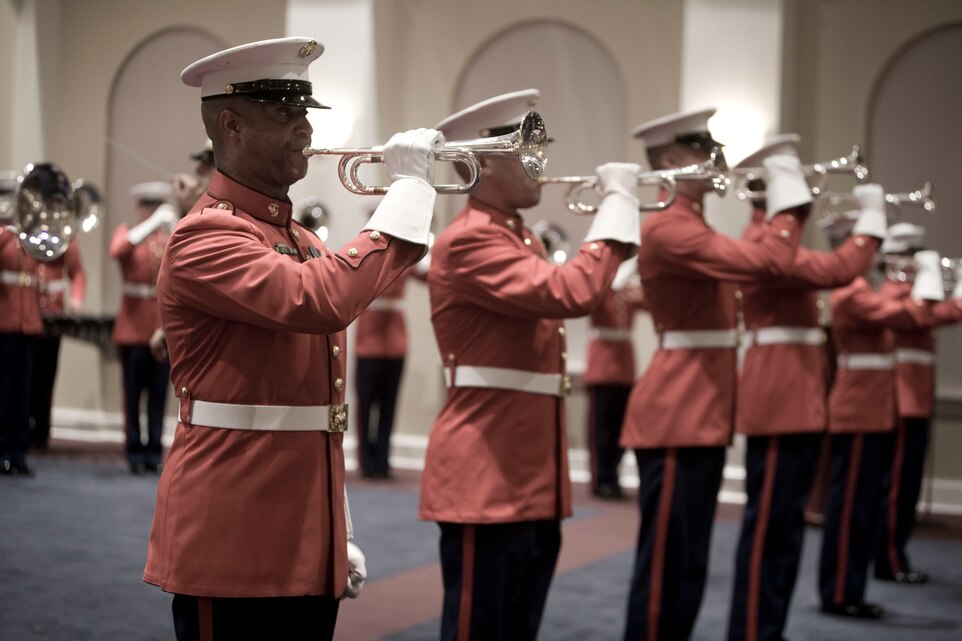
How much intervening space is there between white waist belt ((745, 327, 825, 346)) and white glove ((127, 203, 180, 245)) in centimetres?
212

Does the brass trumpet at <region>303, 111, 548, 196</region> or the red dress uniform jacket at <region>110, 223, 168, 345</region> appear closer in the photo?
the brass trumpet at <region>303, 111, 548, 196</region>

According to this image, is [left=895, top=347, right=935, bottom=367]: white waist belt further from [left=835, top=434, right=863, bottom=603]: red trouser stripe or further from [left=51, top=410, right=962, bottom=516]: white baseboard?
[left=835, top=434, right=863, bottom=603]: red trouser stripe

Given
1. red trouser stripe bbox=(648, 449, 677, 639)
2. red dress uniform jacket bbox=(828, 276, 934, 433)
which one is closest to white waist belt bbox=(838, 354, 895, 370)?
red dress uniform jacket bbox=(828, 276, 934, 433)

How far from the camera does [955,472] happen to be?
25.8 feet

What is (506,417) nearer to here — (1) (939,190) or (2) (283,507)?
(2) (283,507)

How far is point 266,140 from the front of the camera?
2113 millimetres

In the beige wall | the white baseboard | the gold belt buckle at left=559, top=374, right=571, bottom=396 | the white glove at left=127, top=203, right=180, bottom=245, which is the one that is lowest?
the white baseboard

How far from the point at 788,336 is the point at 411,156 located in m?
2.21

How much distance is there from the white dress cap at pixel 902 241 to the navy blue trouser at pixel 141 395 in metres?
3.44

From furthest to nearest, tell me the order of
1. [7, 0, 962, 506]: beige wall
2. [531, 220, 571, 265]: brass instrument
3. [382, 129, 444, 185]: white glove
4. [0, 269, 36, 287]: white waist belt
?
1. [7, 0, 962, 506]: beige wall
2. [531, 220, 571, 265]: brass instrument
3. [0, 269, 36, 287]: white waist belt
4. [382, 129, 444, 185]: white glove

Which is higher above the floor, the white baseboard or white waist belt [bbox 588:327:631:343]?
white waist belt [bbox 588:327:631:343]

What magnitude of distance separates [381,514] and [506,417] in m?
3.44

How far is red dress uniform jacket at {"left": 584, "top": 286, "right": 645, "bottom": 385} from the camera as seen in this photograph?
7.63 metres

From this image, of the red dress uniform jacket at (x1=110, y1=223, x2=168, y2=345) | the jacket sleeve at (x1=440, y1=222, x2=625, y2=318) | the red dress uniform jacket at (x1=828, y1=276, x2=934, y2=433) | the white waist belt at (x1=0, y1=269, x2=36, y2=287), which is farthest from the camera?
the red dress uniform jacket at (x1=110, y1=223, x2=168, y2=345)
